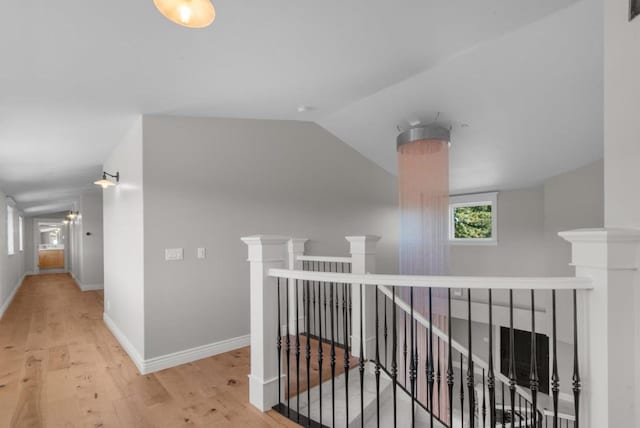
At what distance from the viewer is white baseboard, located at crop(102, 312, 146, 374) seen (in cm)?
316

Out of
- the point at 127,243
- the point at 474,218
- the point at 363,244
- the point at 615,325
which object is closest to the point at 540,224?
the point at 474,218

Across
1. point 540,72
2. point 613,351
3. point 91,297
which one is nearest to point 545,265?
point 540,72

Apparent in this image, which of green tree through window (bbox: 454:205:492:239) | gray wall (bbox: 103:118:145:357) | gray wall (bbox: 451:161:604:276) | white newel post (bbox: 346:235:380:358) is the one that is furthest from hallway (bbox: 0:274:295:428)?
green tree through window (bbox: 454:205:492:239)

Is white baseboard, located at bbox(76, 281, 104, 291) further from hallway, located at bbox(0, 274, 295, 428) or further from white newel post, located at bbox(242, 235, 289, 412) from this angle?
white newel post, located at bbox(242, 235, 289, 412)

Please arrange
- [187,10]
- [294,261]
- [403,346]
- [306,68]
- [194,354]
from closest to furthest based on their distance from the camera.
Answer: [187,10] → [306,68] → [403,346] → [194,354] → [294,261]

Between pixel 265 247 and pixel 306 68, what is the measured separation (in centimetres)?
142

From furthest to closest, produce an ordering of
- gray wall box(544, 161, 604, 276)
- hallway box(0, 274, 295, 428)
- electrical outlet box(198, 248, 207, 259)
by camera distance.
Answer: gray wall box(544, 161, 604, 276), electrical outlet box(198, 248, 207, 259), hallway box(0, 274, 295, 428)

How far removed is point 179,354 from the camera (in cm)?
328

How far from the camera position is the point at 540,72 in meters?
2.99

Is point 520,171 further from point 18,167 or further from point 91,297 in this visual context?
point 91,297

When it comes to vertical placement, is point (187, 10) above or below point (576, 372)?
above

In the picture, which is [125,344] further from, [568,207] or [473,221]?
[568,207]

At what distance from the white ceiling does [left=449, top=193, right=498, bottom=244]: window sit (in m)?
2.28

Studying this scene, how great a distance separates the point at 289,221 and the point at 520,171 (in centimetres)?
370
